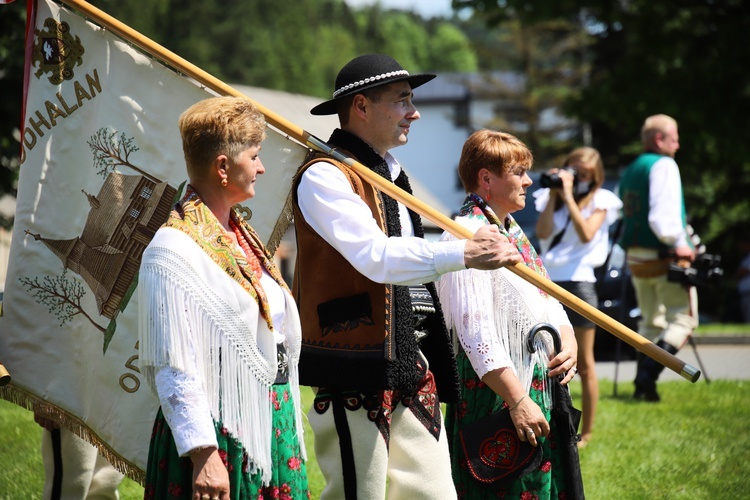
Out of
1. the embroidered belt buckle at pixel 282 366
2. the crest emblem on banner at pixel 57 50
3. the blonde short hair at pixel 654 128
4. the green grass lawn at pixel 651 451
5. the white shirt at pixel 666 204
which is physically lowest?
the green grass lawn at pixel 651 451

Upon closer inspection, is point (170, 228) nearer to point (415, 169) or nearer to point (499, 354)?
point (499, 354)

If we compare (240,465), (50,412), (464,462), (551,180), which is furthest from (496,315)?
(551,180)

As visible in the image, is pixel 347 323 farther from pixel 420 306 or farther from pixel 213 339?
pixel 213 339

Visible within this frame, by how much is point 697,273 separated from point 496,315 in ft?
15.5

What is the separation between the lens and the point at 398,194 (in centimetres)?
357

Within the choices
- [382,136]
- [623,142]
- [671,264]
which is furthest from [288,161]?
[623,142]

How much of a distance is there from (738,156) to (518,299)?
14.2 meters

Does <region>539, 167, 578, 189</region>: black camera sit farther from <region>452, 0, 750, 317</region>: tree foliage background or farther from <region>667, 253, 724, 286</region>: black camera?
<region>452, 0, 750, 317</region>: tree foliage background

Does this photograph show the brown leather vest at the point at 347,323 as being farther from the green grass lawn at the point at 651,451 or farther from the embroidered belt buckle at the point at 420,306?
the green grass lawn at the point at 651,451

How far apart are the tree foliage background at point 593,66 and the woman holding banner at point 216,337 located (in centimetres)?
812

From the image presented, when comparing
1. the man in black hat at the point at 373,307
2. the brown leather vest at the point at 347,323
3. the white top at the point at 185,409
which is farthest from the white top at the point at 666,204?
the white top at the point at 185,409

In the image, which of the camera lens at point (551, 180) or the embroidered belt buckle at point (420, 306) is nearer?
the embroidered belt buckle at point (420, 306)

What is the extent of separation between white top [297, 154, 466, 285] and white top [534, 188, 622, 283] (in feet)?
12.3

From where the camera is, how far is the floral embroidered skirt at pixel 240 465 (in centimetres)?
300
